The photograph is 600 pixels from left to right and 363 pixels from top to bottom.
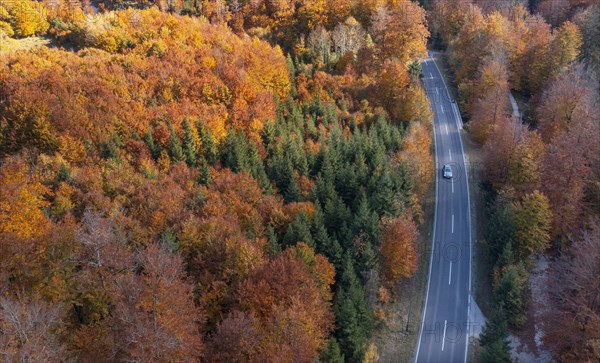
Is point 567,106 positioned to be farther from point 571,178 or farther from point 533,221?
point 533,221

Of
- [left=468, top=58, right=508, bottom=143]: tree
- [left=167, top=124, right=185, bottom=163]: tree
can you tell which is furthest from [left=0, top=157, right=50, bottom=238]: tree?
[left=468, top=58, right=508, bottom=143]: tree

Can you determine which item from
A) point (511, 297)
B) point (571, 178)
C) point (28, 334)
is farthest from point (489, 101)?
point (28, 334)

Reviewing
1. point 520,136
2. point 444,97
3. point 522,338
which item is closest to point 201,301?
point 522,338

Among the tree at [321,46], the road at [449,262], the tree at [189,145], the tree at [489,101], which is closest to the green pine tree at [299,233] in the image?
the road at [449,262]

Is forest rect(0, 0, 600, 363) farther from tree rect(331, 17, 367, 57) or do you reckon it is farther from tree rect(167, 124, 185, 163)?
tree rect(331, 17, 367, 57)

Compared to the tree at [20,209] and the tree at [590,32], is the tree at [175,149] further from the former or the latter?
the tree at [590,32]

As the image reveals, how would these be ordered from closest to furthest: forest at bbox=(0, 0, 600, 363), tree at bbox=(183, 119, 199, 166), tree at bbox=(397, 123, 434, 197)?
forest at bbox=(0, 0, 600, 363), tree at bbox=(397, 123, 434, 197), tree at bbox=(183, 119, 199, 166)

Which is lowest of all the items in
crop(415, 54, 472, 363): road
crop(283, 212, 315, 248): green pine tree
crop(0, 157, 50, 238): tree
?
crop(415, 54, 472, 363): road

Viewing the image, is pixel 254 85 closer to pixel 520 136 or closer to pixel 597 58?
pixel 520 136
